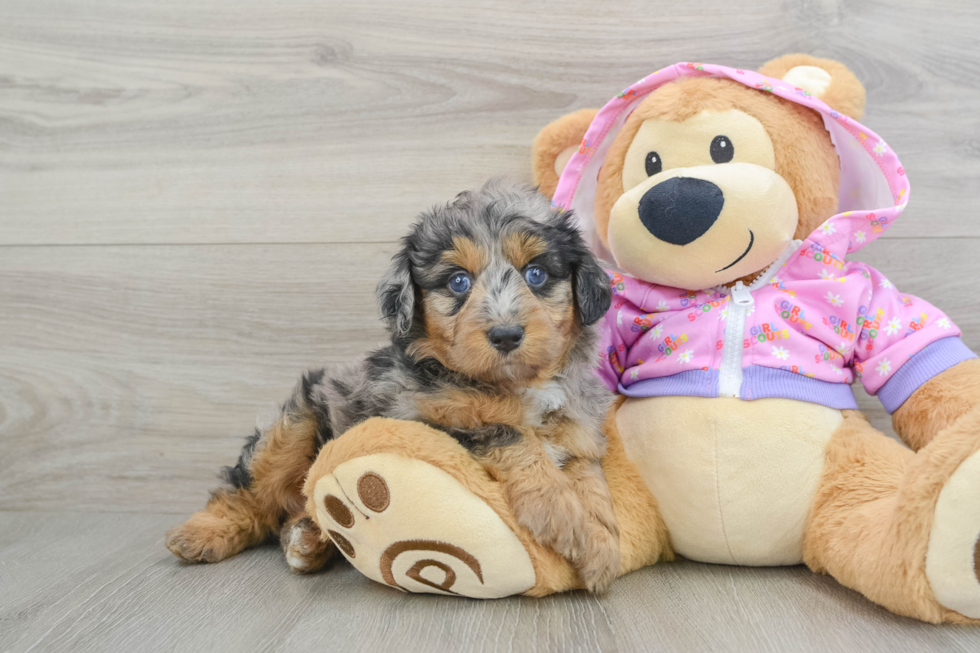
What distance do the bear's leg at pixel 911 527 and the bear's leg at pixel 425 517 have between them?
1.86 ft

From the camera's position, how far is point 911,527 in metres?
1.28

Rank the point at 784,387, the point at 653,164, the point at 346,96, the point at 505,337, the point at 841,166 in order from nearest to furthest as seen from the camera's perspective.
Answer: the point at 505,337 < the point at 784,387 < the point at 653,164 < the point at 841,166 < the point at 346,96

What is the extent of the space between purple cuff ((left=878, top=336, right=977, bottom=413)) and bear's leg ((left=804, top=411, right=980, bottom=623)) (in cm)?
20

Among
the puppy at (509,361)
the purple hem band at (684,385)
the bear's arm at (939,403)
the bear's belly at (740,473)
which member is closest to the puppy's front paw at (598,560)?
Result: the puppy at (509,361)

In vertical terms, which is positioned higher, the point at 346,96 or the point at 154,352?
the point at 346,96

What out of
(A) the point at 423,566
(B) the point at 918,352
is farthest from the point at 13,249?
(B) the point at 918,352

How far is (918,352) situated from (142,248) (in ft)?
7.57

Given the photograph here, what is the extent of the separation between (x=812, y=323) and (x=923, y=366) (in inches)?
10.4

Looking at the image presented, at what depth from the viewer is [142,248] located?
232 cm

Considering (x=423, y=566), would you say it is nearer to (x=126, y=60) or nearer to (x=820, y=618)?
(x=820, y=618)

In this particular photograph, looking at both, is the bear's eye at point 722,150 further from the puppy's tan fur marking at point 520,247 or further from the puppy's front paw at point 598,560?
the puppy's front paw at point 598,560

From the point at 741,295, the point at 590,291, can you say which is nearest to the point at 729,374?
the point at 741,295

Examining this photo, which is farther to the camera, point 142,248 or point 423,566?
point 142,248

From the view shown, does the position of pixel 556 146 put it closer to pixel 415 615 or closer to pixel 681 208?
pixel 681 208
